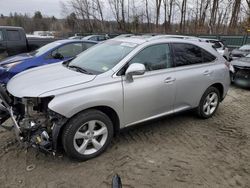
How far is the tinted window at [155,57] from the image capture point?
11.4ft

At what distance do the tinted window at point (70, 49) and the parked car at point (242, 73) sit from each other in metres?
5.16

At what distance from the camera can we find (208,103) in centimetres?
456

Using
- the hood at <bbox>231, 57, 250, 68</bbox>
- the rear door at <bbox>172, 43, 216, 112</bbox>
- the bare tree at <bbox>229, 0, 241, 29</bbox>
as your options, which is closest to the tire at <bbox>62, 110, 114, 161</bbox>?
the rear door at <bbox>172, 43, 216, 112</bbox>

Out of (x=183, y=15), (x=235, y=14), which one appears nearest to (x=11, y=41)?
(x=235, y=14)

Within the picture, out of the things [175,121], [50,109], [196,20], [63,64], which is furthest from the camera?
[196,20]

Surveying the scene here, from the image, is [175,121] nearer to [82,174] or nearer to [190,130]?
[190,130]

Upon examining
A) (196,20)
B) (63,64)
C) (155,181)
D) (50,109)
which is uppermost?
(196,20)

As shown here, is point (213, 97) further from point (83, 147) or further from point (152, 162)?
point (83, 147)

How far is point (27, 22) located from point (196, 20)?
50.2m

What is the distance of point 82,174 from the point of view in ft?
9.29

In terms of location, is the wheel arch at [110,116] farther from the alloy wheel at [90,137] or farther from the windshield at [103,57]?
the windshield at [103,57]

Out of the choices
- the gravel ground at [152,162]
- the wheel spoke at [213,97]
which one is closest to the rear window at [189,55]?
the wheel spoke at [213,97]

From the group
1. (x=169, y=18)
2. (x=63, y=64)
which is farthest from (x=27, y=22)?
(x=63, y=64)

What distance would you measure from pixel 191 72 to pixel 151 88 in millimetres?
989
